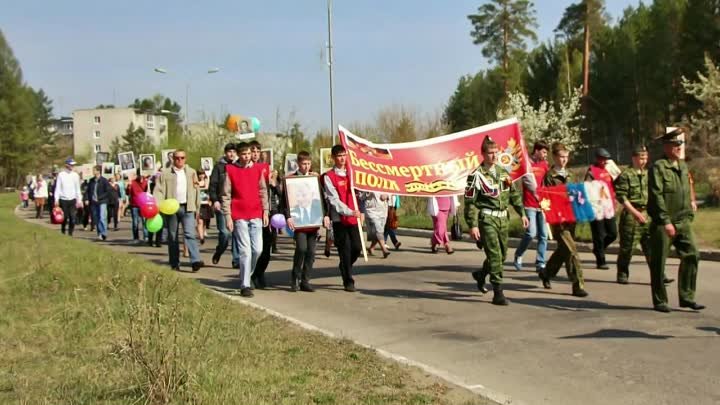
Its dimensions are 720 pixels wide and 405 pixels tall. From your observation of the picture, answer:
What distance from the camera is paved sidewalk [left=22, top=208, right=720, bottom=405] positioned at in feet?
19.0

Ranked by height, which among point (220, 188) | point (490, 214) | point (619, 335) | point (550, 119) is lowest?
point (619, 335)

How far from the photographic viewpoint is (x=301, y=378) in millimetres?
5684

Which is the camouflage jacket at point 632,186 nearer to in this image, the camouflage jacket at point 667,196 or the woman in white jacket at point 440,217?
the camouflage jacket at point 667,196

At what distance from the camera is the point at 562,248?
980cm

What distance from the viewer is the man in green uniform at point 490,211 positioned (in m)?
9.01

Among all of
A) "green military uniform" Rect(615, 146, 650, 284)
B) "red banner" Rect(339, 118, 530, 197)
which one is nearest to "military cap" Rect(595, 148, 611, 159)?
"green military uniform" Rect(615, 146, 650, 284)

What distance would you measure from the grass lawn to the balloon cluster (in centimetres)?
358

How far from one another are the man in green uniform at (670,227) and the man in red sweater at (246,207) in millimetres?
4673

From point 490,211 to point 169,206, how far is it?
567 cm

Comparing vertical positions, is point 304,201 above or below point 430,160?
below

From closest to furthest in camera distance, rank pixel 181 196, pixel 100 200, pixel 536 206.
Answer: pixel 536 206 < pixel 181 196 < pixel 100 200

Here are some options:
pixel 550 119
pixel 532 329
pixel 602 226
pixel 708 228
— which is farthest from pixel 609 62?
pixel 532 329

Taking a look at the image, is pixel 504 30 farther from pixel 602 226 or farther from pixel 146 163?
pixel 602 226

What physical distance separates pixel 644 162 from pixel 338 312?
4771 millimetres
